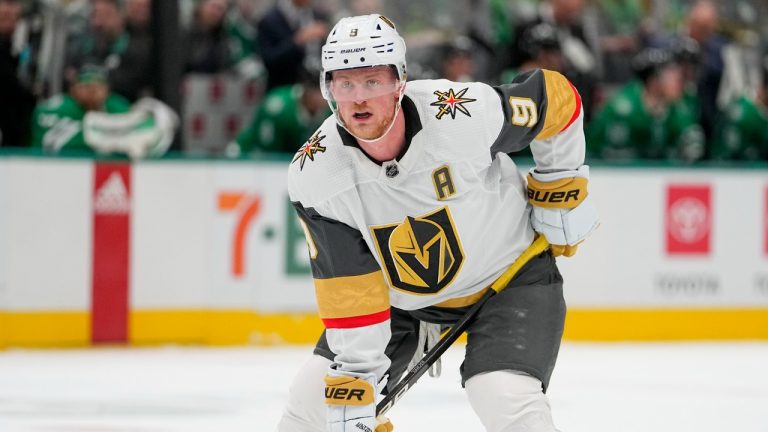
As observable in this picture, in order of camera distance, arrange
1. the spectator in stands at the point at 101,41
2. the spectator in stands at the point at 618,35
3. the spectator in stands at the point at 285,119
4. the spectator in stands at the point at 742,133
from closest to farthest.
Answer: the spectator in stands at the point at 101,41 → the spectator in stands at the point at 285,119 → the spectator in stands at the point at 742,133 → the spectator in stands at the point at 618,35

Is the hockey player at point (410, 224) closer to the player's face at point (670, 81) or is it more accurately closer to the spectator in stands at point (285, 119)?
the spectator in stands at point (285, 119)

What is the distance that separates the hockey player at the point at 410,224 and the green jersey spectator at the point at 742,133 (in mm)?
4138

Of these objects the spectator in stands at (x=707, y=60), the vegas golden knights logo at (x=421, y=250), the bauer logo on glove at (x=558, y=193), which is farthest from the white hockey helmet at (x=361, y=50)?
the spectator in stands at (x=707, y=60)

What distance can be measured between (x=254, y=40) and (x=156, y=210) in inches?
52.8

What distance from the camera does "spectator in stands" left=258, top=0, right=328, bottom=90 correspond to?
6.68m

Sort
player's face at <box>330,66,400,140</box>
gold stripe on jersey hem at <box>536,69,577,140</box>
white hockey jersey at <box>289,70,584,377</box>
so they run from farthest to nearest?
gold stripe on jersey hem at <box>536,69,577,140</box> → white hockey jersey at <box>289,70,584,377</box> → player's face at <box>330,66,400,140</box>

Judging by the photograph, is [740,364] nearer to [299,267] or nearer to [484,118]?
[299,267]

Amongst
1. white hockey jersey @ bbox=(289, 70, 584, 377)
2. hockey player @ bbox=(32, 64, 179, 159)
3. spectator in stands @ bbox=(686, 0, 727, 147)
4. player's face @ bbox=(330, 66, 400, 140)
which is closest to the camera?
player's face @ bbox=(330, 66, 400, 140)

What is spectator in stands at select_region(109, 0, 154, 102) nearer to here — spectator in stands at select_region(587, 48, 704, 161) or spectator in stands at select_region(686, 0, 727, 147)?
spectator in stands at select_region(587, 48, 704, 161)

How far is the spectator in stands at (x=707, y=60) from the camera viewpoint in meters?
7.41

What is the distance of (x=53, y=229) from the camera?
6074mm

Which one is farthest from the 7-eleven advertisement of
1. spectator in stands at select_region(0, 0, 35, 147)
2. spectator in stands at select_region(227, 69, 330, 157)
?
spectator in stands at select_region(227, 69, 330, 157)

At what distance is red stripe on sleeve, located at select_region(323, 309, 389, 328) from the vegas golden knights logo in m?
0.14

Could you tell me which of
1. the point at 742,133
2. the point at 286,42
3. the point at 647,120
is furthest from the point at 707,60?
the point at 286,42
